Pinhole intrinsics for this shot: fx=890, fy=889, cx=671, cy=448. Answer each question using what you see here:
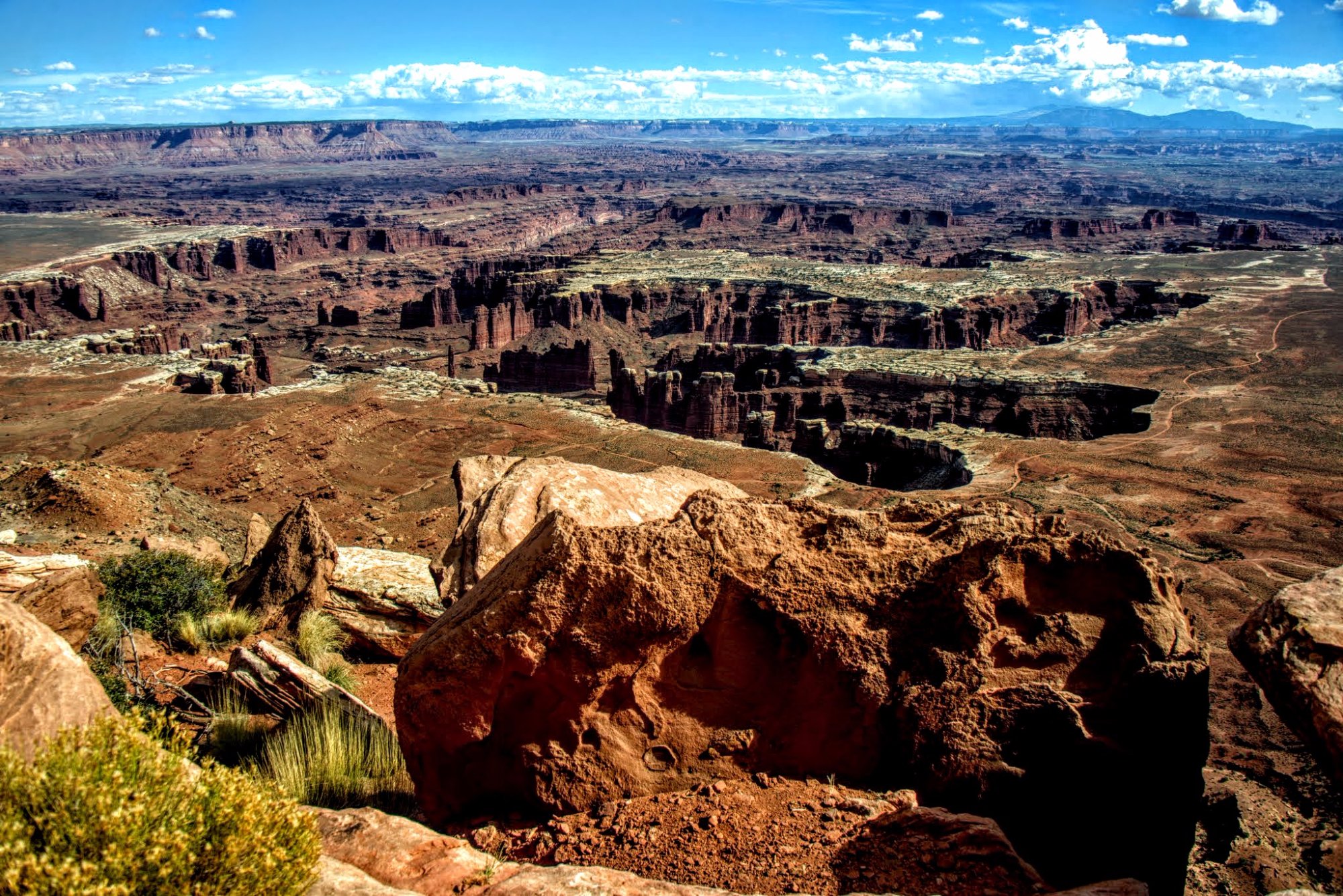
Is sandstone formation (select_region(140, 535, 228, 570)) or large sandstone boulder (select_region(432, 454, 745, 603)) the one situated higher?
large sandstone boulder (select_region(432, 454, 745, 603))

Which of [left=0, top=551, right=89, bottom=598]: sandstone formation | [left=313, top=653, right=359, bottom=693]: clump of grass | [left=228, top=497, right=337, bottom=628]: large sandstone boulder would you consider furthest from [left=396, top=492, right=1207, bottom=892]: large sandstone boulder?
[left=228, top=497, right=337, bottom=628]: large sandstone boulder

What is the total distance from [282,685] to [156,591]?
5686 millimetres

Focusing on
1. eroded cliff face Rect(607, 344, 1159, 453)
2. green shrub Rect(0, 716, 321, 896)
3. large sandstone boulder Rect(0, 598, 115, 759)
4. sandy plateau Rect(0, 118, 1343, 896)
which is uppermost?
green shrub Rect(0, 716, 321, 896)

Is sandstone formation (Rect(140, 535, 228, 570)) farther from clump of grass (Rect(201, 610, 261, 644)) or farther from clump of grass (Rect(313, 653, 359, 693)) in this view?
clump of grass (Rect(313, 653, 359, 693))

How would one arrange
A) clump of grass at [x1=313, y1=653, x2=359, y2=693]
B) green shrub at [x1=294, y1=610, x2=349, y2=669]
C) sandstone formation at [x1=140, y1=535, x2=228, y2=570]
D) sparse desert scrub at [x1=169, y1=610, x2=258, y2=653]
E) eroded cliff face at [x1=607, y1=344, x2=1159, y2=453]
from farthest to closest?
eroded cliff face at [x1=607, y1=344, x2=1159, y2=453], sandstone formation at [x1=140, y1=535, x2=228, y2=570], sparse desert scrub at [x1=169, y1=610, x2=258, y2=653], green shrub at [x1=294, y1=610, x2=349, y2=669], clump of grass at [x1=313, y1=653, x2=359, y2=693]

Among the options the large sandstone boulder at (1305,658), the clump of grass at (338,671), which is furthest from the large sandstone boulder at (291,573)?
the large sandstone boulder at (1305,658)

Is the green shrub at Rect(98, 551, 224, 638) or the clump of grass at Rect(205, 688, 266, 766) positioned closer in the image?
the clump of grass at Rect(205, 688, 266, 766)

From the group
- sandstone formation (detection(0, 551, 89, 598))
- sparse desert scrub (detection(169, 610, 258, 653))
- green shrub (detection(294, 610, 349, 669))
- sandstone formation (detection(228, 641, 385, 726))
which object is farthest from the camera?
sparse desert scrub (detection(169, 610, 258, 653))

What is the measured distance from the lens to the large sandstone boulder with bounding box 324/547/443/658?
480 inches

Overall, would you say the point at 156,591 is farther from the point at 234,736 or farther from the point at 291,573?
the point at 234,736

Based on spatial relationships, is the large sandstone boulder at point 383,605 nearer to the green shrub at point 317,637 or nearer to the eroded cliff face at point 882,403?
the green shrub at point 317,637

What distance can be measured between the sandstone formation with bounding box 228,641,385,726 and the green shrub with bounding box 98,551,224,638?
156 inches

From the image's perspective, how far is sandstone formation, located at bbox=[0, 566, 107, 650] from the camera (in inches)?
382

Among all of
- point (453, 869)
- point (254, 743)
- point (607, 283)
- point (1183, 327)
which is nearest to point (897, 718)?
point (453, 869)
